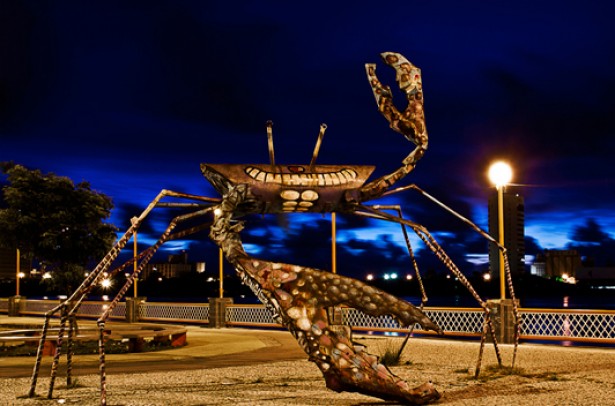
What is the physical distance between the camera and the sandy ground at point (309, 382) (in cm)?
871

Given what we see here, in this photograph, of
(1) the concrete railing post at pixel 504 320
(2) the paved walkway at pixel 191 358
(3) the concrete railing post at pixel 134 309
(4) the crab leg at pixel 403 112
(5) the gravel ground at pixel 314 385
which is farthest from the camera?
(3) the concrete railing post at pixel 134 309

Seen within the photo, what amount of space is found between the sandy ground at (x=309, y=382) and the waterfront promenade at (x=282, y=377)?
0.01m

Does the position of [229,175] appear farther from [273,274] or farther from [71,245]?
[71,245]

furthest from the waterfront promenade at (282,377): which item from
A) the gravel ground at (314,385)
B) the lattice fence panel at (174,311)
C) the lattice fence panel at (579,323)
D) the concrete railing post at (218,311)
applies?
the lattice fence panel at (174,311)

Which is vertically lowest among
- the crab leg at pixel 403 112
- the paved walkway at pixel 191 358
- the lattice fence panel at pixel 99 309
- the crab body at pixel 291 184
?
the paved walkway at pixel 191 358

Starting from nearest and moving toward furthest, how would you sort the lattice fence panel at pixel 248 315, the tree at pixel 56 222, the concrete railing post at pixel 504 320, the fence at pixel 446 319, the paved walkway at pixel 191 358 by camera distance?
the paved walkway at pixel 191 358
the fence at pixel 446 319
the concrete railing post at pixel 504 320
the tree at pixel 56 222
the lattice fence panel at pixel 248 315

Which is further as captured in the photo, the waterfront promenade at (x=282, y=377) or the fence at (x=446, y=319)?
the fence at (x=446, y=319)

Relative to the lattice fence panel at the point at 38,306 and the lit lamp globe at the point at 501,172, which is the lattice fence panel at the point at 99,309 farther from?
the lit lamp globe at the point at 501,172

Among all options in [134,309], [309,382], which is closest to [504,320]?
[309,382]

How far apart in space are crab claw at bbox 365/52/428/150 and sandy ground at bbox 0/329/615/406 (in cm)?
Answer: 309

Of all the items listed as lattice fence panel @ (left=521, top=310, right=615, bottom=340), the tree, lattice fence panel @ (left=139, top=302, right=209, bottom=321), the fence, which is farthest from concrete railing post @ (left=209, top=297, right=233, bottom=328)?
lattice fence panel @ (left=521, top=310, right=615, bottom=340)

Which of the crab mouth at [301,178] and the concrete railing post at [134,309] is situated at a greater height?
the crab mouth at [301,178]

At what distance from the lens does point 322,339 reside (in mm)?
6301

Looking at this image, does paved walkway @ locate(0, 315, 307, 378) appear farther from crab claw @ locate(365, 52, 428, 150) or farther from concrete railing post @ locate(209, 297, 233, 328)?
crab claw @ locate(365, 52, 428, 150)
